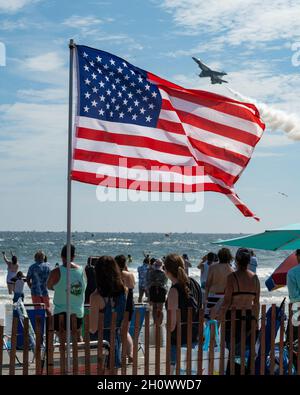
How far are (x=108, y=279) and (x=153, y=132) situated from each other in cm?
177

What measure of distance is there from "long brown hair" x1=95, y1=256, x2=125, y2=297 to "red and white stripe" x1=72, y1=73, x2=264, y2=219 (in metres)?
1.10

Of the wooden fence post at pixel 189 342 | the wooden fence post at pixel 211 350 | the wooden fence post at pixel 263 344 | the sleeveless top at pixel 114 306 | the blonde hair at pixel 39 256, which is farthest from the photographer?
the blonde hair at pixel 39 256

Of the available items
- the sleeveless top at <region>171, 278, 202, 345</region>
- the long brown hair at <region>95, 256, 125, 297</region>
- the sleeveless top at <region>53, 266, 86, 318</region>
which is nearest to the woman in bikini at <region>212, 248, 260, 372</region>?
the sleeveless top at <region>171, 278, 202, 345</region>

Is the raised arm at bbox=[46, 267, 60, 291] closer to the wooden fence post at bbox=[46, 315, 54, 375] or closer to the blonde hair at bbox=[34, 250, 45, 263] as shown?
the wooden fence post at bbox=[46, 315, 54, 375]

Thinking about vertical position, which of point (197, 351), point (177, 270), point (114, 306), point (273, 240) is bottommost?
point (197, 351)

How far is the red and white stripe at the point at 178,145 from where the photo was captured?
8617 millimetres

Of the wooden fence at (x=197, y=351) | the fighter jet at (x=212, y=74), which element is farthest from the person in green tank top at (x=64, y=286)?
the fighter jet at (x=212, y=74)

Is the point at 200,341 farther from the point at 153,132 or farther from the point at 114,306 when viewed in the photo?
the point at 153,132

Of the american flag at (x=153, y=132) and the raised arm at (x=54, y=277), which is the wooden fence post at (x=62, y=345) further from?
the raised arm at (x=54, y=277)

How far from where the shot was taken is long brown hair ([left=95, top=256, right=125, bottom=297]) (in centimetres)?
934

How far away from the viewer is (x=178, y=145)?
9047 mm

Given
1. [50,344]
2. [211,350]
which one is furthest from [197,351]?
[50,344]

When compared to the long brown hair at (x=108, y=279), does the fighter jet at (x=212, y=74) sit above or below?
above

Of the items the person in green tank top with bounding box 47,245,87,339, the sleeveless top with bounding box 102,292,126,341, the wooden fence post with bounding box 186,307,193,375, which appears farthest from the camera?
the person in green tank top with bounding box 47,245,87,339
